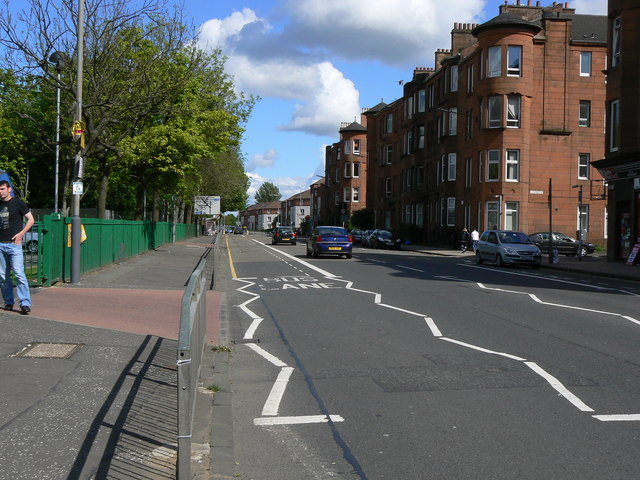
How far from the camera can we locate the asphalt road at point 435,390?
4.74m

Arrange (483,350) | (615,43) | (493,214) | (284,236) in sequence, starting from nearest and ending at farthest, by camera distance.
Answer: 1. (483,350)
2. (615,43)
3. (493,214)
4. (284,236)

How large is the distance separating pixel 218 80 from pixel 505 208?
19.5m

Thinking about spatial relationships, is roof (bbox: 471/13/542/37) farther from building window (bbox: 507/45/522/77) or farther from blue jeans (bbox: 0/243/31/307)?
blue jeans (bbox: 0/243/31/307)

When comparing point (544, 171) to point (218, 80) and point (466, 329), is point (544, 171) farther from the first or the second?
point (466, 329)

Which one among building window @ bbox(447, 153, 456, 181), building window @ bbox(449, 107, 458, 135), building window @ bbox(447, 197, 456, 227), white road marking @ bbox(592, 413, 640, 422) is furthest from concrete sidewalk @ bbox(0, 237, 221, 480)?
building window @ bbox(449, 107, 458, 135)

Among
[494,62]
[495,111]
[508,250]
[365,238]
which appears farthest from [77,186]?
[365,238]

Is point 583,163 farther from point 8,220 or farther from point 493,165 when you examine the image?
point 8,220

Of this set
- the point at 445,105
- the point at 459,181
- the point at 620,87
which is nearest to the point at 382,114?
the point at 445,105

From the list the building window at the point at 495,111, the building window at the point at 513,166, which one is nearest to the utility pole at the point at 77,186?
the building window at the point at 513,166

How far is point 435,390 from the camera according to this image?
6703 millimetres

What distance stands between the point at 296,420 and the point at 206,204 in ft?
183

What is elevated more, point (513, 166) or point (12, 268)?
point (513, 166)

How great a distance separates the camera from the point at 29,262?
13.8 meters

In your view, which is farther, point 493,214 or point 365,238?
point 365,238
